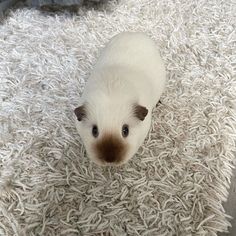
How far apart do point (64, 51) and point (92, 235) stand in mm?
899

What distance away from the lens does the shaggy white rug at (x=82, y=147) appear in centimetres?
115

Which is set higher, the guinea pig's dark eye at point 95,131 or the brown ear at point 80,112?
the brown ear at point 80,112

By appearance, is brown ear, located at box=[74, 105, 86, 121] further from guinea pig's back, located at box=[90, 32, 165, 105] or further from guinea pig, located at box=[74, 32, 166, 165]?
guinea pig's back, located at box=[90, 32, 165, 105]

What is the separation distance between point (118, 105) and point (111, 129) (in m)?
0.08

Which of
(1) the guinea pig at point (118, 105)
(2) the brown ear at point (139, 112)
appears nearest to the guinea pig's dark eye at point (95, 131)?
(1) the guinea pig at point (118, 105)

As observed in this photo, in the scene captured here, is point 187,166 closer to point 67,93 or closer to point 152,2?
point 67,93

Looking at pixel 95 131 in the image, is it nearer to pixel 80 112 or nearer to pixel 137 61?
pixel 80 112

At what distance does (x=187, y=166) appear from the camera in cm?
129

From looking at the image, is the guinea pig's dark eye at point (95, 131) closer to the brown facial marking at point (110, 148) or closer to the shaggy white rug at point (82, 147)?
the brown facial marking at point (110, 148)

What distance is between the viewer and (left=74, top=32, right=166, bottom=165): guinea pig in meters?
1.05

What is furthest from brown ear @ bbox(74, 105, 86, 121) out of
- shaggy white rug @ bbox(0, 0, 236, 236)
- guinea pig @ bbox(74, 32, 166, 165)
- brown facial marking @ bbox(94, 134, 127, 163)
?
shaggy white rug @ bbox(0, 0, 236, 236)

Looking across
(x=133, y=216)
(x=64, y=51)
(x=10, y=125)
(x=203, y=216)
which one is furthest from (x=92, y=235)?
(x=64, y=51)

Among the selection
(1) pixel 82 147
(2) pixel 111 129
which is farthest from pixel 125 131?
(1) pixel 82 147

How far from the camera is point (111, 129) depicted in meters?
1.04
